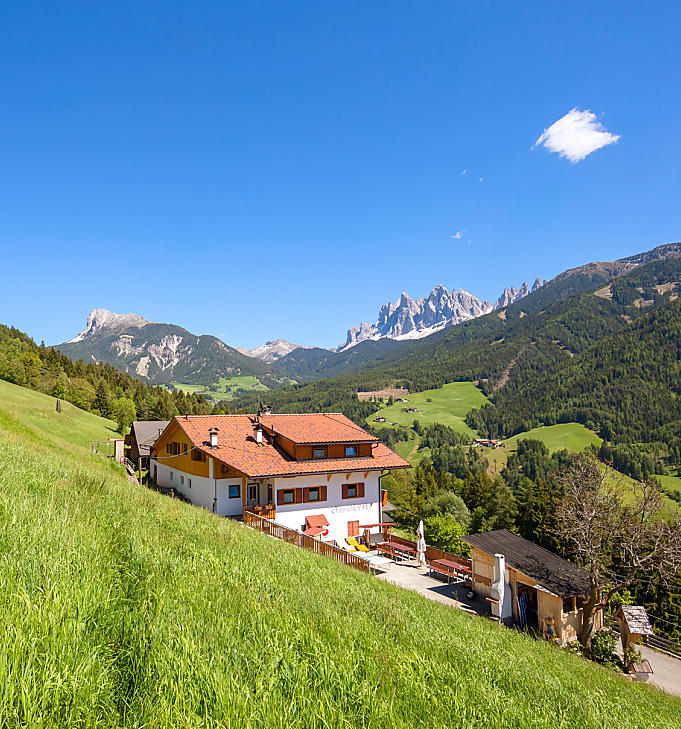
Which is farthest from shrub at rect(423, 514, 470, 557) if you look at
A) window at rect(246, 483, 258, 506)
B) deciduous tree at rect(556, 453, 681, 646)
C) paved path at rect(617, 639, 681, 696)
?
window at rect(246, 483, 258, 506)

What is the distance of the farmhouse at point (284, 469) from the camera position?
24.9 metres

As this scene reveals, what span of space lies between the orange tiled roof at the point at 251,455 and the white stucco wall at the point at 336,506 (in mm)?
612

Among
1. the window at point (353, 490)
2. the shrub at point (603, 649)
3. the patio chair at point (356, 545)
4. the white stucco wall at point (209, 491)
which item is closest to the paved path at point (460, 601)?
the shrub at point (603, 649)

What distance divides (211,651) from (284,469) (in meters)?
21.9

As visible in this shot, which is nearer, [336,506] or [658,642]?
[658,642]

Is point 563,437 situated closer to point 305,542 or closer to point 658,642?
point 658,642

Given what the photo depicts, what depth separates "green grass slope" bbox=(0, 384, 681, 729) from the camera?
111 inches

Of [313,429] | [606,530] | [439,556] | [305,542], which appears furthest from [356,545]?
[606,530]

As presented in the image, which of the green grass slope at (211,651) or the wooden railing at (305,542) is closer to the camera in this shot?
the green grass slope at (211,651)

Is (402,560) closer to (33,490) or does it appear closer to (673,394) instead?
(33,490)

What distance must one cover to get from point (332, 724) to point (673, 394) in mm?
227436

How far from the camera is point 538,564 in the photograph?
17.4m

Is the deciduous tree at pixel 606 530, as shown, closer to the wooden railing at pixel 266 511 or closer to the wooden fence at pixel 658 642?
the wooden fence at pixel 658 642

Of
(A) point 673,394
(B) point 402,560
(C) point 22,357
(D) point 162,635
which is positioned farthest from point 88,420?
(A) point 673,394
